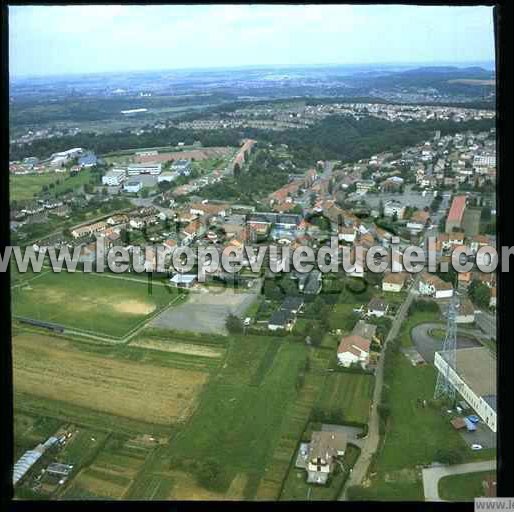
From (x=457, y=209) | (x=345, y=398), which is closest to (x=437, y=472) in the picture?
(x=345, y=398)

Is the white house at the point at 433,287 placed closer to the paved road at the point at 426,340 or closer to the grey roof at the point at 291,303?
the paved road at the point at 426,340

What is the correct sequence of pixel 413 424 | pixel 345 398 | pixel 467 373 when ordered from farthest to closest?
pixel 345 398
pixel 413 424
pixel 467 373

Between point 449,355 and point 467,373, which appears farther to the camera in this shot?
point 449,355

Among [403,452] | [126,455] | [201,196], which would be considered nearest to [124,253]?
[201,196]

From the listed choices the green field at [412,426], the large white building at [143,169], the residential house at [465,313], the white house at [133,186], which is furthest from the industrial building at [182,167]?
the residential house at [465,313]

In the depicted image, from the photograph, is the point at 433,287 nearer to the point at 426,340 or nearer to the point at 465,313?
the point at 426,340
